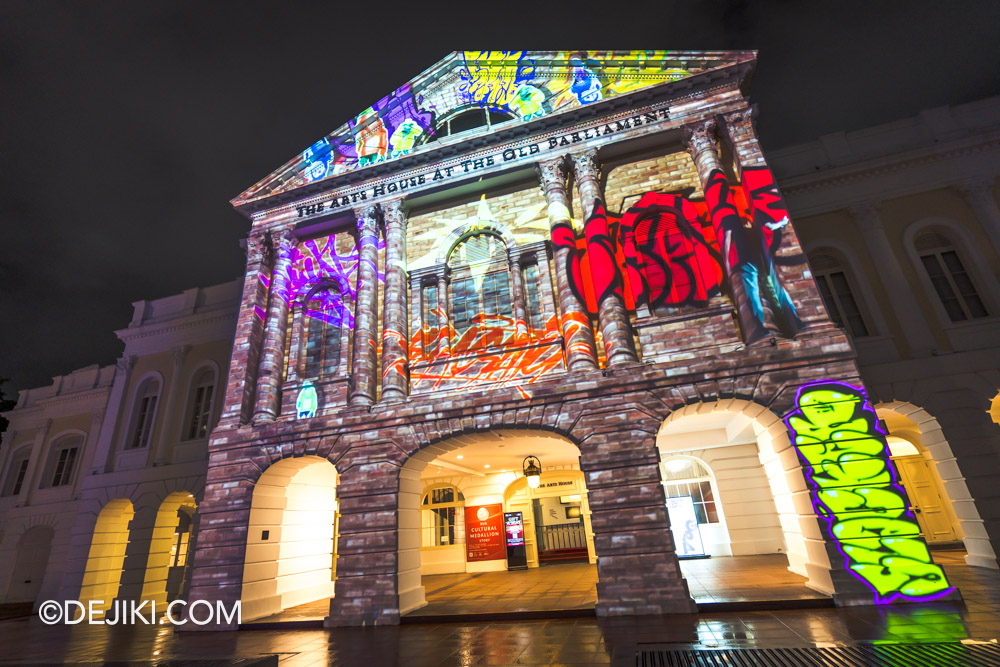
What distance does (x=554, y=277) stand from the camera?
11.9 meters

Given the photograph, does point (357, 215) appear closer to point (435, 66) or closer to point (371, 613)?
point (435, 66)

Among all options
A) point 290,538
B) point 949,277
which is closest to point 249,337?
point 290,538

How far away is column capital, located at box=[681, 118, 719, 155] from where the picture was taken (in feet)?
38.3

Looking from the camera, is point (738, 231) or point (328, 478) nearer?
point (738, 231)

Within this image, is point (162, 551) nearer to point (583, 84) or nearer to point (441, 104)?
point (441, 104)

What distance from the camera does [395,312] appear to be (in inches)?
488

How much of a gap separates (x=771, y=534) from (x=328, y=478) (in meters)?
13.0

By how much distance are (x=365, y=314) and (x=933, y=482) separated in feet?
60.1

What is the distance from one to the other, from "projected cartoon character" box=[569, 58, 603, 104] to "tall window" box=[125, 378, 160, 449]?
17.5m

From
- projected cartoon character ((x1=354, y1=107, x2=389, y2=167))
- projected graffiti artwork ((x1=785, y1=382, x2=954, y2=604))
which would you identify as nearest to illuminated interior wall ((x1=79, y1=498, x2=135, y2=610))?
projected cartoon character ((x1=354, y1=107, x2=389, y2=167))

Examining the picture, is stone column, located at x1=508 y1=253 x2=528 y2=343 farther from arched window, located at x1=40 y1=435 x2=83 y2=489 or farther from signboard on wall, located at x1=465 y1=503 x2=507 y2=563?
arched window, located at x1=40 y1=435 x2=83 y2=489

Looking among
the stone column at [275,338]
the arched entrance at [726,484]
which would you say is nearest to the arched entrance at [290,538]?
the stone column at [275,338]

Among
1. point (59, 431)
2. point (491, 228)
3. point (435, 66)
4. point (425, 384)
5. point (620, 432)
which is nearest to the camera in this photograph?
point (620, 432)

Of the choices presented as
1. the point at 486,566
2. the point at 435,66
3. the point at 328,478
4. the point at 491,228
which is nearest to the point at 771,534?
the point at 486,566
